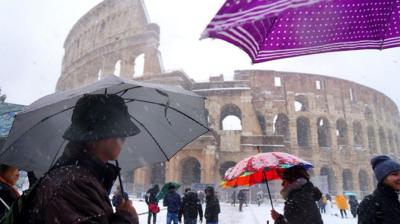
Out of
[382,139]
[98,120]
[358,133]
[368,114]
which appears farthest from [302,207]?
[382,139]

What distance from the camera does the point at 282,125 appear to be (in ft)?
103

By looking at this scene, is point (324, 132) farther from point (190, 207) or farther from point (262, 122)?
point (190, 207)

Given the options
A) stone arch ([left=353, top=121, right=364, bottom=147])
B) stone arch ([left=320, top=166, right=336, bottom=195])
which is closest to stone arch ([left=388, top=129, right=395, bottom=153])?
stone arch ([left=353, top=121, right=364, bottom=147])

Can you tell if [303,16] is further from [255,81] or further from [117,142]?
[255,81]

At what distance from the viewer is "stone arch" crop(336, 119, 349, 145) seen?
31778mm

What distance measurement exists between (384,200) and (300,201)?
3.17 ft

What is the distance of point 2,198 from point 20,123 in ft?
1.94

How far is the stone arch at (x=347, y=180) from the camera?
99.7ft

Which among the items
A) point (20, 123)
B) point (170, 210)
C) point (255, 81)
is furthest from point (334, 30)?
point (255, 81)

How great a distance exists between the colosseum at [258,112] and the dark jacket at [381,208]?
66.5ft

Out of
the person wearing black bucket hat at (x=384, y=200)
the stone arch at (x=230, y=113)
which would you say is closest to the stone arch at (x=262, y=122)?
the stone arch at (x=230, y=113)

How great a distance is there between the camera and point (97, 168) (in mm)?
1305

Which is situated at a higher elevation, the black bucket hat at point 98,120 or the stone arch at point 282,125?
the stone arch at point 282,125

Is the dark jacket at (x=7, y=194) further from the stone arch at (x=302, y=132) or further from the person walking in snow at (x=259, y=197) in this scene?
the stone arch at (x=302, y=132)
